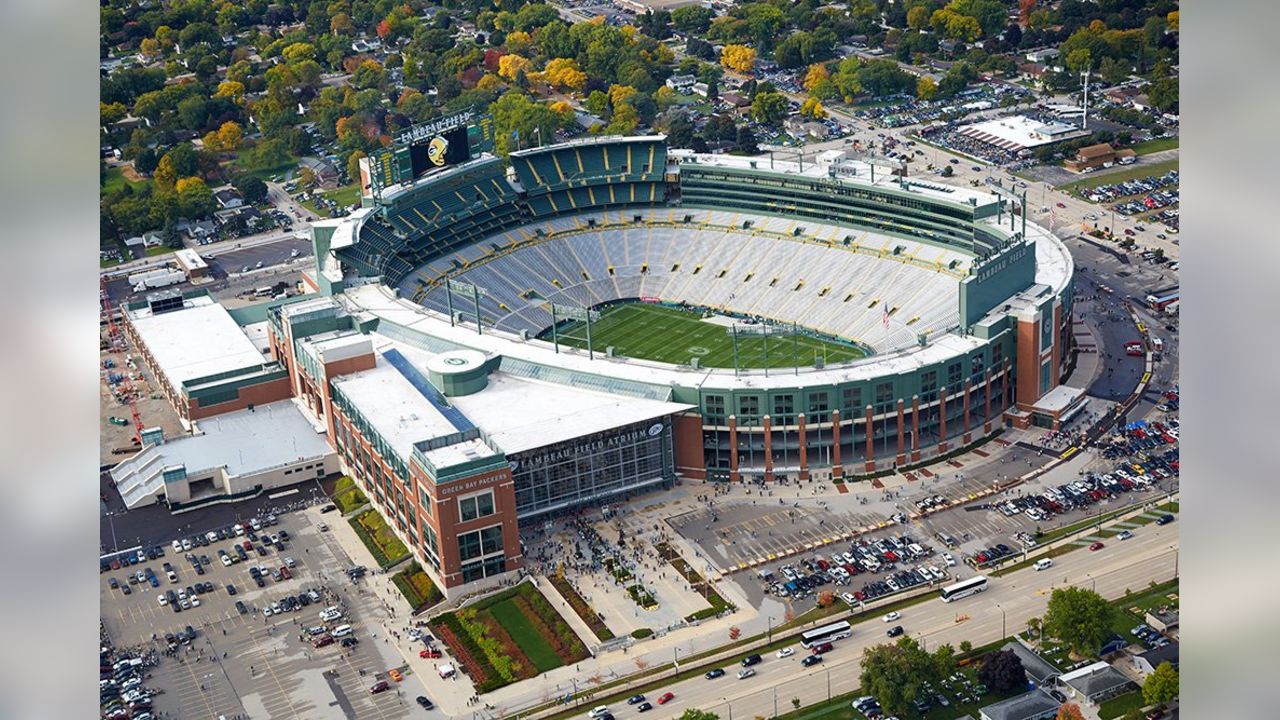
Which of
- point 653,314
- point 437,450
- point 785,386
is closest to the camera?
point 437,450

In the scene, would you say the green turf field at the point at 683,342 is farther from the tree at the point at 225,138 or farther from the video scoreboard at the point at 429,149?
the tree at the point at 225,138

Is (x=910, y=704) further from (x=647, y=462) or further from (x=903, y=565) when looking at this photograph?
(x=647, y=462)

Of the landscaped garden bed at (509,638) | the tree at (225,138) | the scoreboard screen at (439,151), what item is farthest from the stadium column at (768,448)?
the tree at (225,138)

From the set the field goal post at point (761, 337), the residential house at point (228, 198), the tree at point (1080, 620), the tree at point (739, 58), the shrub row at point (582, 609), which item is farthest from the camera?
the tree at point (739, 58)

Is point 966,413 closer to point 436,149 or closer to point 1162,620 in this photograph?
point 1162,620

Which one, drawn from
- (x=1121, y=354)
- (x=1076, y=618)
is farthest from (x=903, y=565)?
(x=1121, y=354)

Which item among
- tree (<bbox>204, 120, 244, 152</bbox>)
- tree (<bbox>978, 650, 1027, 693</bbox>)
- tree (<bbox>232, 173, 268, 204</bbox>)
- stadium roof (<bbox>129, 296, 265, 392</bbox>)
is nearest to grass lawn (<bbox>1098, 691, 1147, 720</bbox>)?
tree (<bbox>978, 650, 1027, 693</bbox>)
